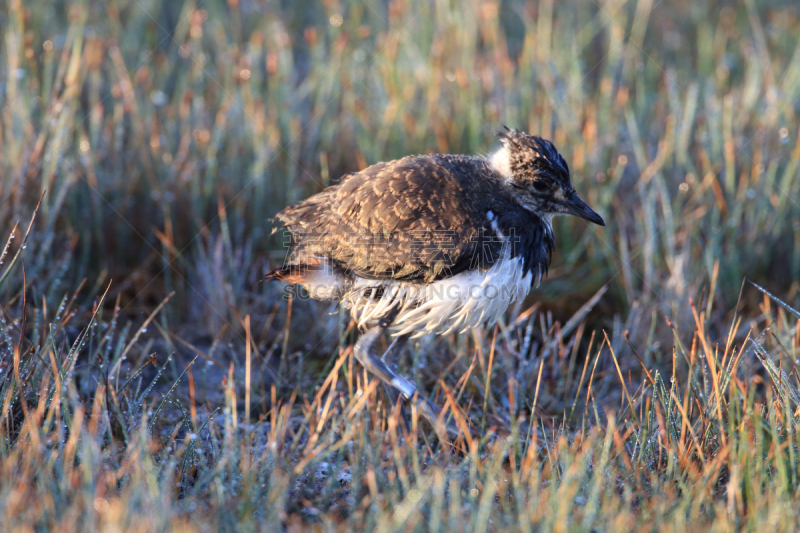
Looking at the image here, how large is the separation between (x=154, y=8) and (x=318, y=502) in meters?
5.69

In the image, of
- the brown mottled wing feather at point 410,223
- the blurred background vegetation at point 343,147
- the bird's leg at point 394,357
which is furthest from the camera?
the blurred background vegetation at point 343,147

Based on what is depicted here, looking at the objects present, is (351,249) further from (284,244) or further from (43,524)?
(43,524)

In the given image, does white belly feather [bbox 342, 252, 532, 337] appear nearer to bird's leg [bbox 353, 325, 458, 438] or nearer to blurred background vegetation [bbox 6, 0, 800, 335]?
bird's leg [bbox 353, 325, 458, 438]

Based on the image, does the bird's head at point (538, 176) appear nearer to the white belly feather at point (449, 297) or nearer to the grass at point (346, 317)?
the white belly feather at point (449, 297)

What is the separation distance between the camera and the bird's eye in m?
3.05

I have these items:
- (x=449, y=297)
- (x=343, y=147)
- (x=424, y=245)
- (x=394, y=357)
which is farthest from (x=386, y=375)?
(x=343, y=147)

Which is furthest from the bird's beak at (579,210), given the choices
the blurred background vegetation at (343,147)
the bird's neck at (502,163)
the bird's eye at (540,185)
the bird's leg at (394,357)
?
the bird's leg at (394,357)

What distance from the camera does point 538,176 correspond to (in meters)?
3.02

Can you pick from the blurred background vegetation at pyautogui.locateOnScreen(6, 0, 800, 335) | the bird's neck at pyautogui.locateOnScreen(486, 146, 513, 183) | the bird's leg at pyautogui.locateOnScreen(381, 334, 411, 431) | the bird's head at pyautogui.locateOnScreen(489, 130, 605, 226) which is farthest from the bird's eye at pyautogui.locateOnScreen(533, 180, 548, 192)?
the blurred background vegetation at pyautogui.locateOnScreen(6, 0, 800, 335)

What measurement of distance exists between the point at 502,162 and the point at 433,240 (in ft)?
1.85

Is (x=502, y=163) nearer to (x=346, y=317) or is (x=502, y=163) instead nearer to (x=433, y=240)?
(x=433, y=240)

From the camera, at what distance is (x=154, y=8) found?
655 centimetres

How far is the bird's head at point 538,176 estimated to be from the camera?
3.01 meters

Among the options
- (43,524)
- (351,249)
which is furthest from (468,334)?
(43,524)
